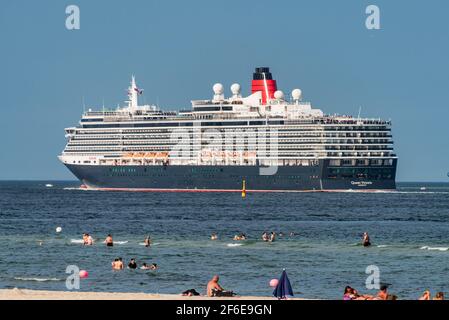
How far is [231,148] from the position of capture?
158m

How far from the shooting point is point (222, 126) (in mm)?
162000

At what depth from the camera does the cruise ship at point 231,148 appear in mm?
151750

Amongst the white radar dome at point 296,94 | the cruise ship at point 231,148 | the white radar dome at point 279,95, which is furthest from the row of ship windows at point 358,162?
the white radar dome at point 279,95

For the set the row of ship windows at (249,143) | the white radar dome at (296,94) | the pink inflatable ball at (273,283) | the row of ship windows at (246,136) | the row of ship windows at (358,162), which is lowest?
the pink inflatable ball at (273,283)

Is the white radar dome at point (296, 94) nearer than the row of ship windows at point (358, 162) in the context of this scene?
No

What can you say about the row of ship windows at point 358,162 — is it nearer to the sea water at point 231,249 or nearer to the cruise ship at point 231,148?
the cruise ship at point 231,148

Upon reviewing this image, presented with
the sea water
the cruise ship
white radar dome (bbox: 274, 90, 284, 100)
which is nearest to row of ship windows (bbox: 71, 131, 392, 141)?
the cruise ship

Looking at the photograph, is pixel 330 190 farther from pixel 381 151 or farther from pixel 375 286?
pixel 375 286

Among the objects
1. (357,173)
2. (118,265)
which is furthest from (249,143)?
(118,265)

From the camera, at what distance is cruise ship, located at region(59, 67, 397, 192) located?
152 m

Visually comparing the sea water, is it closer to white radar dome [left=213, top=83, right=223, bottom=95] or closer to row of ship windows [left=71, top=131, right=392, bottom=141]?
row of ship windows [left=71, top=131, right=392, bottom=141]

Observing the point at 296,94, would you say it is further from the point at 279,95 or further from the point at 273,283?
the point at 273,283

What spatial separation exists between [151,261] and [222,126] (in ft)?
362
